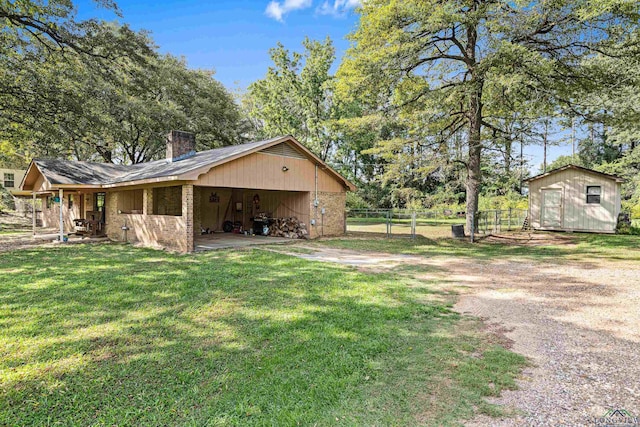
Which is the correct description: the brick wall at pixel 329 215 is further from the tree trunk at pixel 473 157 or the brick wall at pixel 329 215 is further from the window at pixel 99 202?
the window at pixel 99 202

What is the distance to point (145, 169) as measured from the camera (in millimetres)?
14414

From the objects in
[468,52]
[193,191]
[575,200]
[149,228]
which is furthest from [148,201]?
[575,200]

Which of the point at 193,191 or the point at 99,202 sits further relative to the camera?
the point at 99,202

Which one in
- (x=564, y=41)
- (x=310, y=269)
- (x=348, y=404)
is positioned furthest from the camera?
(x=564, y=41)

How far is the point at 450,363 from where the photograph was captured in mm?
3377

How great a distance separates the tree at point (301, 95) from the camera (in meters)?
26.8

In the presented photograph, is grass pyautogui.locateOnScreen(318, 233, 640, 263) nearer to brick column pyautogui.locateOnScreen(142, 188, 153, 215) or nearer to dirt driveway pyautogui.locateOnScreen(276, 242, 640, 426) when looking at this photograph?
dirt driveway pyautogui.locateOnScreen(276, 242, 640, 426)

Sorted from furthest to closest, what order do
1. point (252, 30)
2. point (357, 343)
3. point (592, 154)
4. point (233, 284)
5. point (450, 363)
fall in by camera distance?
1. point (592, 154)
2. point (252, 30)
3. point (233, 284)
4. point (357, 343)
5. point (450, 363)

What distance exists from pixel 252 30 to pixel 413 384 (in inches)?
626

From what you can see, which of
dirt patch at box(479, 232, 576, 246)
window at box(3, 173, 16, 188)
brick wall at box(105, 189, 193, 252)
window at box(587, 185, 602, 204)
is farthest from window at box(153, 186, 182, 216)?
window at box(3, 173, 16, 188)

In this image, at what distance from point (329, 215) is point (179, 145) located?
22.7 ft

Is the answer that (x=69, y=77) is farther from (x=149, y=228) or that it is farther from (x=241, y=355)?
(x=241, y=355)

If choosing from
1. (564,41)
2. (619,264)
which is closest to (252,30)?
(564,41)

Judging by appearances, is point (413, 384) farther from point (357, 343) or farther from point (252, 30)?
point (252, 30)
